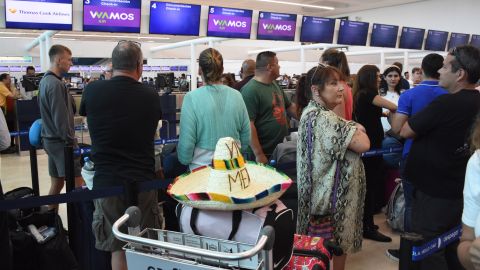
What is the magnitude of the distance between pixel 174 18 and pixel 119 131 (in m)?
5.85

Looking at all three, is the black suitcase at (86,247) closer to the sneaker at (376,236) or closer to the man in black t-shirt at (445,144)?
the man in black t-shirt at (445,144)

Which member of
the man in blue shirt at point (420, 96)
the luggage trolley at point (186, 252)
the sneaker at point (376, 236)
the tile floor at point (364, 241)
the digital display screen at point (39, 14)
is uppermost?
the digital display screen at point (39, 14)

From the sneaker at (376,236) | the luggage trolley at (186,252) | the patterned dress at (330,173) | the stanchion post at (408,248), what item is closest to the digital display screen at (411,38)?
the sneaker at (376,236)

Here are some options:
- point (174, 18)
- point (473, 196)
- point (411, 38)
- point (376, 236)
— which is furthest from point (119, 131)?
point (411, 38)

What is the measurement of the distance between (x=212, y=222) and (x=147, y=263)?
10.1 inches

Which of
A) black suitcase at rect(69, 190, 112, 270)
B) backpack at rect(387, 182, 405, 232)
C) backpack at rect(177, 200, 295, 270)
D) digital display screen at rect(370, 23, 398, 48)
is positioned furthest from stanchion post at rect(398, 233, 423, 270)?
digital display screen at rect(370, 23, 398, 48)

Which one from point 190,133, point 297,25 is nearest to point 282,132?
point 190,133

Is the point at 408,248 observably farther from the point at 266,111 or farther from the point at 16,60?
the point at 16,60

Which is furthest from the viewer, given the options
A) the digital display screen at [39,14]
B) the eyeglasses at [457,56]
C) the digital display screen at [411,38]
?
the digital display screen at [411,38]

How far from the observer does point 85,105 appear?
2.23 metres

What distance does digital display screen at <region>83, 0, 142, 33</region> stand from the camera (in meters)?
6.64

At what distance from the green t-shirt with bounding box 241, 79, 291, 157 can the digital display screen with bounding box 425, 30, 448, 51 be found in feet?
32.6

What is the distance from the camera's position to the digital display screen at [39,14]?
611 cm

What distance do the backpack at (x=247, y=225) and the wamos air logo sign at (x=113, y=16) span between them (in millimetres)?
6040
